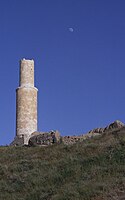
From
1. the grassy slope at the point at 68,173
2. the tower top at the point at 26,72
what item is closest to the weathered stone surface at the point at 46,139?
the grassy slope at the point at 68,173

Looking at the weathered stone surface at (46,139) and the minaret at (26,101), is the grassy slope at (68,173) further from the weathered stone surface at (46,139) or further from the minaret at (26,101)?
the minaret at (26,101)

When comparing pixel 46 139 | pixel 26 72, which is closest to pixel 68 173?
pixel 46 139

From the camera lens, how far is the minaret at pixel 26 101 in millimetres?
47900

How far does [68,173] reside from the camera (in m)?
17.8

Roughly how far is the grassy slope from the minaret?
78.7 ft

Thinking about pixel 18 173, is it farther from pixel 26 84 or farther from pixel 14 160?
pixel 26 84

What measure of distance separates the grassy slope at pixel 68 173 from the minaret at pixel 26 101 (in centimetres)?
2398

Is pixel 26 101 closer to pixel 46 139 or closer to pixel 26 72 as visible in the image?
pixel 26 72

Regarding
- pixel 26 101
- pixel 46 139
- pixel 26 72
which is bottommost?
pixel 46 139

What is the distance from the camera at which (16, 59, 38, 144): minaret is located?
47.9 metres

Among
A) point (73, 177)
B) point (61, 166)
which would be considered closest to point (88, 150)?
point (61, 166)

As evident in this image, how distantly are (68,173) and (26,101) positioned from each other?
3120 centimetres

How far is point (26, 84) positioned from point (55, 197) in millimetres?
34699

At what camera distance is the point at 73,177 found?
17.1 meters
